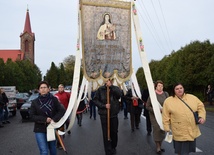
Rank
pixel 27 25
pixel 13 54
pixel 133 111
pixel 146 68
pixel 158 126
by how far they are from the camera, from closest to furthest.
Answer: pixel 158 126, pixel 146 68, pixel 133 111, pixel 13 54, pixel 27 25

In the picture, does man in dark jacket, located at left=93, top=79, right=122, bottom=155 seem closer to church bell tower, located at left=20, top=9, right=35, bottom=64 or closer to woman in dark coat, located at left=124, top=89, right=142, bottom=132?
woman in dark coat, located at left=124, top=89, right=142, bottom=132

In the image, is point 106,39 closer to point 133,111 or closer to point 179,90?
point 133,111

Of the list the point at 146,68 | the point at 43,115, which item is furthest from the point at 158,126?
the point at 43,115

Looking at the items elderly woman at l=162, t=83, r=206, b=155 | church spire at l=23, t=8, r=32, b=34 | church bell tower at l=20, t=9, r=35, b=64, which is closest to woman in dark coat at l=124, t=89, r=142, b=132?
elderly woman at l=162, t=83, r=206, b=155

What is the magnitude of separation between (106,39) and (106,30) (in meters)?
0.27

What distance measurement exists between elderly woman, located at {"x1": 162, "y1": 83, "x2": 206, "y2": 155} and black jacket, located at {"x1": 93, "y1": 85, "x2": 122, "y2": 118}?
6.19 ft

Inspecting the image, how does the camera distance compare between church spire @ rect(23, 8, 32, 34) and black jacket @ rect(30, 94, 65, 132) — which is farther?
church spire @ rect(23, 8, 32, 34)

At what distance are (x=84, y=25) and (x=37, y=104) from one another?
344 centimetres

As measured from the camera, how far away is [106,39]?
26.5ft

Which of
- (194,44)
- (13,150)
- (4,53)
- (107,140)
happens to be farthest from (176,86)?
(4,53)

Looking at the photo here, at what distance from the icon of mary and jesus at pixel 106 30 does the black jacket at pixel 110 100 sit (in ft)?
6.27

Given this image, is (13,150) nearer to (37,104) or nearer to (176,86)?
(37,104)

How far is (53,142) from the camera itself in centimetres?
532

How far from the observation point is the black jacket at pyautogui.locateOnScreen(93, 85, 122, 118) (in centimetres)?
667
